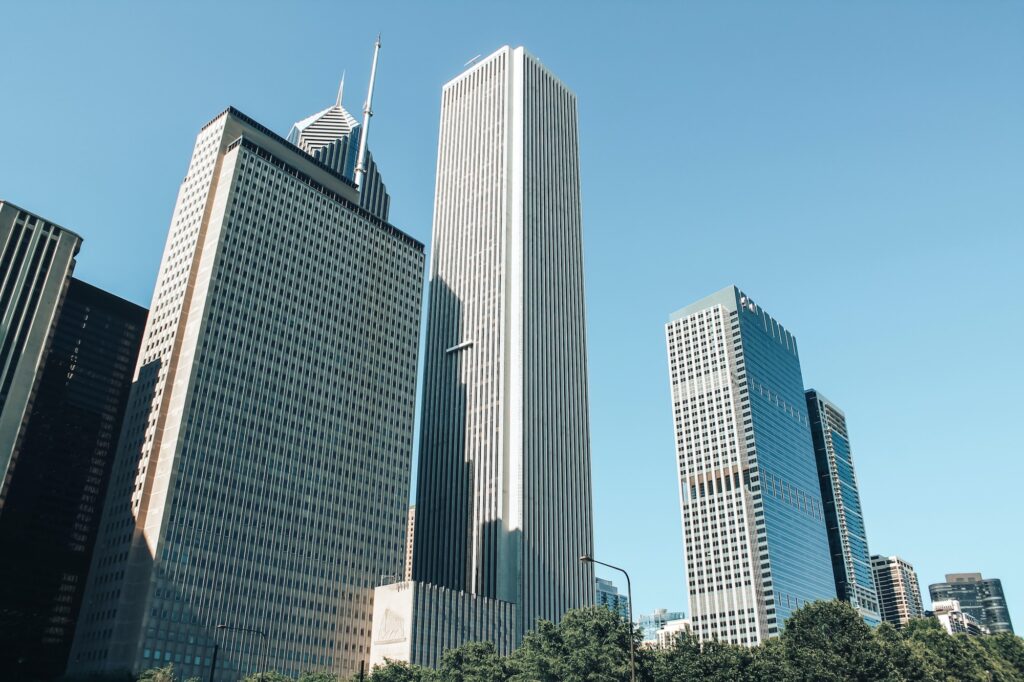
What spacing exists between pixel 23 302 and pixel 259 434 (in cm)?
4635

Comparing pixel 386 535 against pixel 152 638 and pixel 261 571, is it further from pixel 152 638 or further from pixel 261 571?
pixel 152 638

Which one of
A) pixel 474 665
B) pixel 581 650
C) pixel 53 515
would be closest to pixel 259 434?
pixel 474 665

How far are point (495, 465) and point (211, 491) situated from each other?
6239 cm

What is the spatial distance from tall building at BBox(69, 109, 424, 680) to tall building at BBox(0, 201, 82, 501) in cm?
1769

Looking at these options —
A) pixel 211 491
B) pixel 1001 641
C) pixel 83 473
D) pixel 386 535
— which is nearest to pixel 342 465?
pixel 386 535

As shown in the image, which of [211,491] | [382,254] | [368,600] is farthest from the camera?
[382,254]

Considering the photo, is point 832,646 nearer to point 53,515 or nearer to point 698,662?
point 698,662

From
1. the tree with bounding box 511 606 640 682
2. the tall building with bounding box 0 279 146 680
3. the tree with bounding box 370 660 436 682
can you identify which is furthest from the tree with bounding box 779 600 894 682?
the tall building with bounding box 0 279 146 680

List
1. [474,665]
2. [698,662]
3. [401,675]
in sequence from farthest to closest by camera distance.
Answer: [401,675]
[474,665]
[698,662]

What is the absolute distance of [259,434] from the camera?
15150 cm

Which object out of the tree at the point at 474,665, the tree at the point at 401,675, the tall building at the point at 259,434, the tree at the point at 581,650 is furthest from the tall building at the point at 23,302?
the tree at the point at 581,650

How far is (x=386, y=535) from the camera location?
168m

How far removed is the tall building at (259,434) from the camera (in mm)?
134500

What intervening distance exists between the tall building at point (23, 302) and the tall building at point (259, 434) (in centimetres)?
1769
